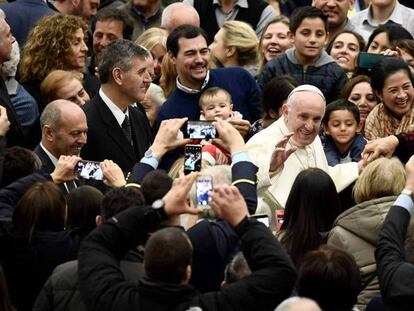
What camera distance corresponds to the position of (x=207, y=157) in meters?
9.79

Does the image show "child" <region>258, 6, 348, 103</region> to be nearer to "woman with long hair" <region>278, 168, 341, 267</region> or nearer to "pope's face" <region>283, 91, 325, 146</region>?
"pope's face" <region>283, 91, 325, 146</region>

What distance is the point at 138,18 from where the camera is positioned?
14.1 m

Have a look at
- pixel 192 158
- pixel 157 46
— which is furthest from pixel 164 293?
pixel 157 46

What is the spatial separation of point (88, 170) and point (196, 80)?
223 cm

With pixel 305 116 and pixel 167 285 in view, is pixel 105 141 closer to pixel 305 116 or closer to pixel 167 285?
pixel 305 116

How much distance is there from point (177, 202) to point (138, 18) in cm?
699

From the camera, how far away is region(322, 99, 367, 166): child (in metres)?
11.0

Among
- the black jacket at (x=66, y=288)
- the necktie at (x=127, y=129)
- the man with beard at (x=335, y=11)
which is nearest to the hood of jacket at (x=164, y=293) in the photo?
the black jacket at (x=66, y=288)

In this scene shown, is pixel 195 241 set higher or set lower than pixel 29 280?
higher

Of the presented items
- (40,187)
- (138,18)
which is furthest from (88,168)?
(138,18)

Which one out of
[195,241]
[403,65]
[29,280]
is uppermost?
[403,65]

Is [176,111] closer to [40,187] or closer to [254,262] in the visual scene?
[40,187]

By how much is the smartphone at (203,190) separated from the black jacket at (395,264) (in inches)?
37.1

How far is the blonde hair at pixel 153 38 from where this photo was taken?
12.6 metres
